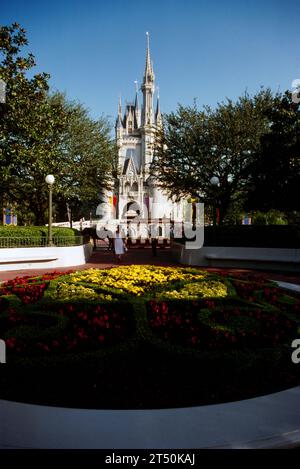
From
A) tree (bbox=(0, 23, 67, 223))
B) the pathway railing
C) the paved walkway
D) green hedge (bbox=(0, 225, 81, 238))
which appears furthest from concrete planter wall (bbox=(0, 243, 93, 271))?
tree (bbox=(0, 23, 67, 223))

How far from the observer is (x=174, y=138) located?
2502 cm

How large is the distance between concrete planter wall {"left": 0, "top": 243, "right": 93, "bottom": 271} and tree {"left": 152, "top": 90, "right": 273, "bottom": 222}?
1024 cm

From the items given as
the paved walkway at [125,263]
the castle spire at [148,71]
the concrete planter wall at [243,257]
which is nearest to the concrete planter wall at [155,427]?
the paved walkway at [125,263]

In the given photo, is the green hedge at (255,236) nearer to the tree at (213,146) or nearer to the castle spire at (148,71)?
the tree at (213,146)

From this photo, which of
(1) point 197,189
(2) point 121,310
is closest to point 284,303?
(2) point 121,310

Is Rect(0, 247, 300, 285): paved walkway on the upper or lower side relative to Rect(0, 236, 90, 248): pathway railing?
lower

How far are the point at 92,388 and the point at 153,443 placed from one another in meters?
1.23

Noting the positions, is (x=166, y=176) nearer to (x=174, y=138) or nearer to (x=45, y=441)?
(x=174, y=138)

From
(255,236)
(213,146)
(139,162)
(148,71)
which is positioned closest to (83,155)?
(213,146)

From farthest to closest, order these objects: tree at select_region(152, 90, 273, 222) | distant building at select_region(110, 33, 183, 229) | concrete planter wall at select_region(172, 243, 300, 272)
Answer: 1. distant building at select_region(110, 33, 183, 229)
2. tree at select_region(152, 90, 273, 222)
3. concrete planter wall at select_region(172, 243, 300, 272)

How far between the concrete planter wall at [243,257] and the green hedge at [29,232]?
6.21 m

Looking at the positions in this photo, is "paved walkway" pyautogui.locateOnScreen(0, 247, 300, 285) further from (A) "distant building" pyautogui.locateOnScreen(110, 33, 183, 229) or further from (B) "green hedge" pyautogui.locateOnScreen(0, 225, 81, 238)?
(A) "distant building" pyautogui.locateOnScreen(110, 33, 183, 229)

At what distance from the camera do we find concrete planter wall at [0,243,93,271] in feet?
49.6

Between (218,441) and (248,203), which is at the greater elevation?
(248,203)
